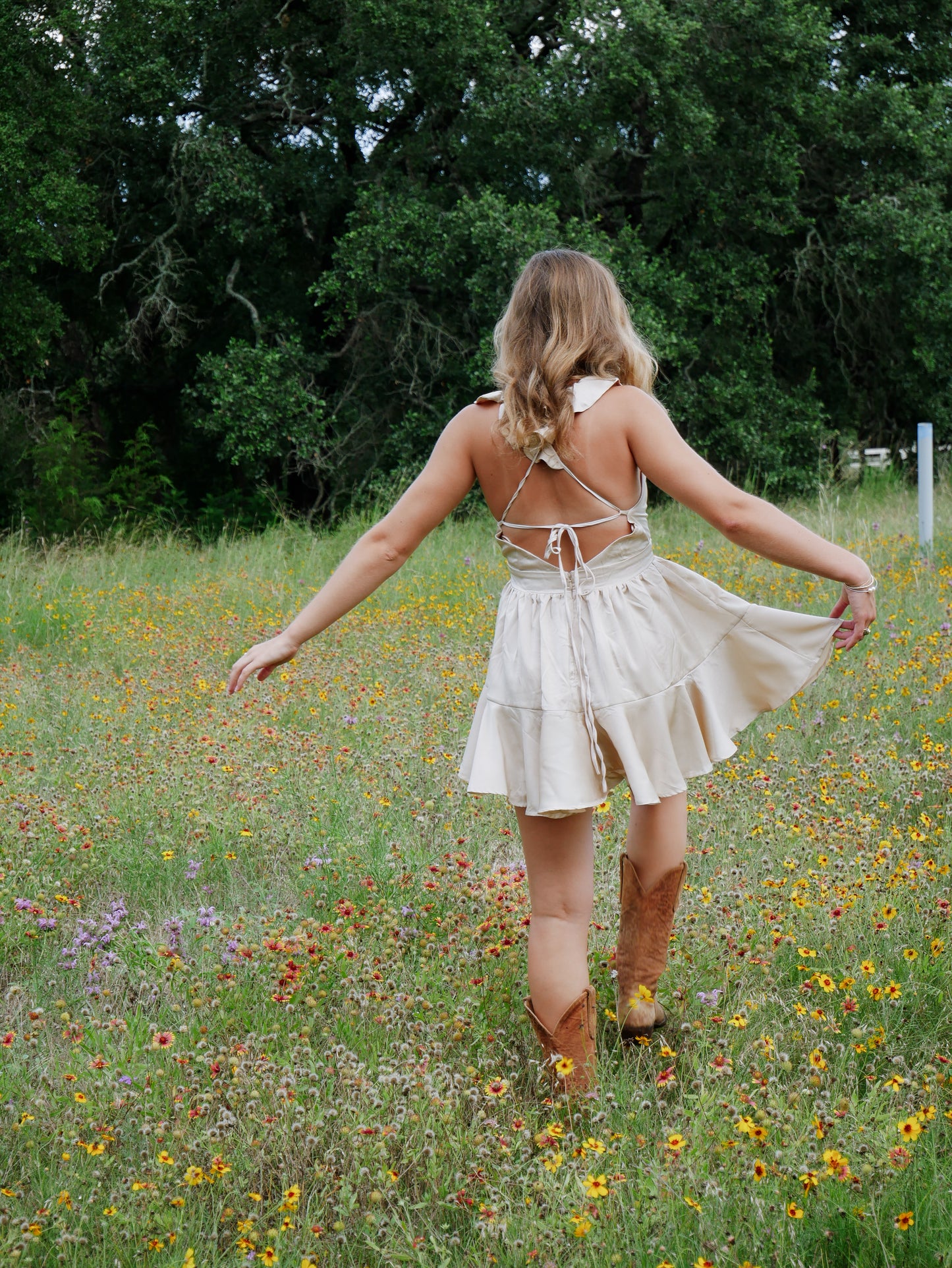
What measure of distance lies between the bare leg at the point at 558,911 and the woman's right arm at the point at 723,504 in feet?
2.37

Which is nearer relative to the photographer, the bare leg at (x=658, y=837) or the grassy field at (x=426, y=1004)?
the grassy field at (x=426, y=1004)

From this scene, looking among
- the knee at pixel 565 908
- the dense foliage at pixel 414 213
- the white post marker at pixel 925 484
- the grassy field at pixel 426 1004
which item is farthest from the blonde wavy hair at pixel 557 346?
the dense foliage at pixel 414 213

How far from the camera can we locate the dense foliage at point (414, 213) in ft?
46.1

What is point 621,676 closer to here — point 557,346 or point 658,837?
point 658,837

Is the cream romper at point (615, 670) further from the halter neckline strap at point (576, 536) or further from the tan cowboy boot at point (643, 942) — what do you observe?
the tan cowboy boot at point (643, 942)

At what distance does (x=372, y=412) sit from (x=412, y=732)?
469 inches

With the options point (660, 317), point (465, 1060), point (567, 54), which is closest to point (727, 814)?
point (465, 1060)

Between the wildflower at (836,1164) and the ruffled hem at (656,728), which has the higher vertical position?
the ruffled hem at (656,728)

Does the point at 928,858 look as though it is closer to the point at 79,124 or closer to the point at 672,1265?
the point at 672,1265

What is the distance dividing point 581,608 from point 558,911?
0.69 m

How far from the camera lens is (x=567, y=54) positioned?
14156 mm

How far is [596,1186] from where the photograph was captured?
6.75ft

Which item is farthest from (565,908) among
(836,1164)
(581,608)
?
(836,1164)

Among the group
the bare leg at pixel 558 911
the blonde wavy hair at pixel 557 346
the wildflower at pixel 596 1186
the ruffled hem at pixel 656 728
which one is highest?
the blonde wavy hair at pixel 557 346
